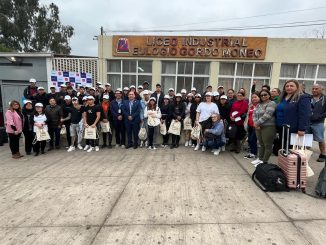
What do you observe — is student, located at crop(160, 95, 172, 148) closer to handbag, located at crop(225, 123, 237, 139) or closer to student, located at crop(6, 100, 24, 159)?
handbag, located at crop(225, 123, 237, 139)

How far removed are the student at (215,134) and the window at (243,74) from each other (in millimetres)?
6070

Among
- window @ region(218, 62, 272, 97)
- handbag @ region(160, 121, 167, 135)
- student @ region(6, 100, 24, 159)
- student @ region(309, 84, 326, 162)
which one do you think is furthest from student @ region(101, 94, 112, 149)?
window @ region(218, 62, 272, 97)

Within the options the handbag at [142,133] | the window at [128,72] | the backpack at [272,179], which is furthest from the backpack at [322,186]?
the window at [128,72]

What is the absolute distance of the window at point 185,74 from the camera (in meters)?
11.8

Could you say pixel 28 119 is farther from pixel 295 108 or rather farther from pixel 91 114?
pixel 295 108

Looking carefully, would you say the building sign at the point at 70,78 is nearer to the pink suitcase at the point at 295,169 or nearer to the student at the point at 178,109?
the student at the point at 178,109

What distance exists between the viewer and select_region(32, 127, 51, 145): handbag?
6.89m

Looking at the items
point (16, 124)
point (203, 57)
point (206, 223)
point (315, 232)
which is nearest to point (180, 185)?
point (206, 223)

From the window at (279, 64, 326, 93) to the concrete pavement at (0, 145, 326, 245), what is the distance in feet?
24.1

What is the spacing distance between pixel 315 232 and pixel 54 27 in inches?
1270

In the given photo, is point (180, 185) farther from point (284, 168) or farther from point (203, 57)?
point (203, 57)

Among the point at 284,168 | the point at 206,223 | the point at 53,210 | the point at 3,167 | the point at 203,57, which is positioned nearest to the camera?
the point at 206,223

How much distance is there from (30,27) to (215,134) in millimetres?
29798

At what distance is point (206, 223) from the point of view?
2998mm
